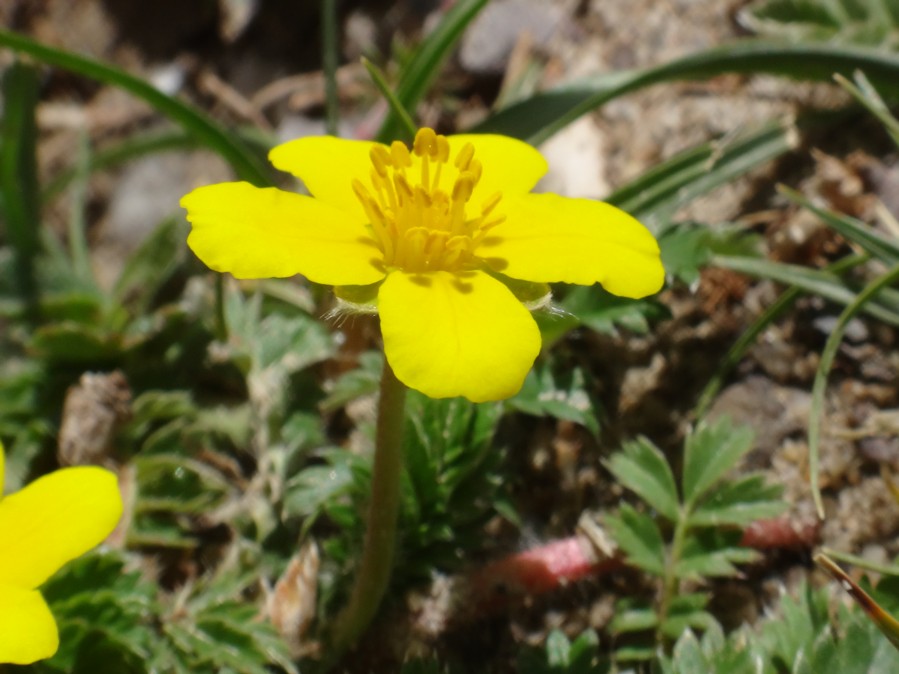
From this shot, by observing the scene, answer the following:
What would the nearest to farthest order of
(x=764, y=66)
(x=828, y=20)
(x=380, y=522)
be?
(x=380, y=522)
(x=764, y=66)
(x=828, y=20)

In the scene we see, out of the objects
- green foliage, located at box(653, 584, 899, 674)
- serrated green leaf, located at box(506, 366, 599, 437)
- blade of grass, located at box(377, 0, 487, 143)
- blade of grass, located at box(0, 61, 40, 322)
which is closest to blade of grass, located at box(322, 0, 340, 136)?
blade of grass, located at box(377, 0, 487, 143)

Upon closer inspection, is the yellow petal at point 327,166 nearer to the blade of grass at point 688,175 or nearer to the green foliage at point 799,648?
the blade of grass at point 688,175

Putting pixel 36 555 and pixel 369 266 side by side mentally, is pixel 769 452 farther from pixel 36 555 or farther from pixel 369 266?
pixel 36 555

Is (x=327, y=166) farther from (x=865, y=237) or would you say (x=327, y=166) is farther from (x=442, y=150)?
(x=865, y=237)

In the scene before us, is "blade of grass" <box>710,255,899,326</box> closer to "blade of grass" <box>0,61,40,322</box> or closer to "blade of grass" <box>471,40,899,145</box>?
"blade of grass" <box>471,40,899,145</box>

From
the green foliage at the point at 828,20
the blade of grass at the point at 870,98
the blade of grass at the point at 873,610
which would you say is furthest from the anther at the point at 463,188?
the green foliage at the point at 828,20

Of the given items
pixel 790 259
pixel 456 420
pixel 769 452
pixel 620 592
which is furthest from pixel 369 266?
pixel 790 259

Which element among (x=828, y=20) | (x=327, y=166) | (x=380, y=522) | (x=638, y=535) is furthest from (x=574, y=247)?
(x=828, y=20)
